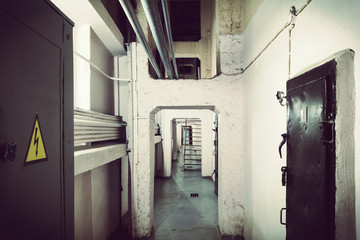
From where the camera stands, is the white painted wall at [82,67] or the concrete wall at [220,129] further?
the concrete wall at [220,129]

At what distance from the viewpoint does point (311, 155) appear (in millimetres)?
1285

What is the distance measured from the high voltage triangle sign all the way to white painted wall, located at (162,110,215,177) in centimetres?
657

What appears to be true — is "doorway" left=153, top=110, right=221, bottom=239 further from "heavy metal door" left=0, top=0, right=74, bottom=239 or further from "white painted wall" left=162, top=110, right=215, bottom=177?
"heavy metal door" left=0, top=0, right=74, bottom=239

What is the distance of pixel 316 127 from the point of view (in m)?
1.23

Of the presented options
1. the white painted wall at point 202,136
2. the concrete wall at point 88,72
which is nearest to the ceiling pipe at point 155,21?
the concrete wall at point 88,72

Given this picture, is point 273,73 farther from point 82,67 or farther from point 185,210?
point 185,210

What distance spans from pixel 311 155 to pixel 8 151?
1.66 m

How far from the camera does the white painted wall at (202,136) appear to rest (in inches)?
296

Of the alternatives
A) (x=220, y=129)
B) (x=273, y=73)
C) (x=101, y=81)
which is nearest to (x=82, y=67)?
(x=101, y=81)

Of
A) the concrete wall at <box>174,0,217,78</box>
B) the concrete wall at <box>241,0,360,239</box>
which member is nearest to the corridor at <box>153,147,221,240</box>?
the concrete wall at <box>241,0,360,239</box>

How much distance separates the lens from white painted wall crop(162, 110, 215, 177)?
7512 millimetres

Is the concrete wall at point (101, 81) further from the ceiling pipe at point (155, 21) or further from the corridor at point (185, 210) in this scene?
the corridor at point (185, 210)

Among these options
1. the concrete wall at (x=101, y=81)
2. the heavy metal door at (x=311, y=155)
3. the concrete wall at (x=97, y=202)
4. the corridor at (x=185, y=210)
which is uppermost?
the concrete wall at (x=101, y=81)

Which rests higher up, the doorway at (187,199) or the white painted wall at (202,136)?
the white painted wall at (202,136)
